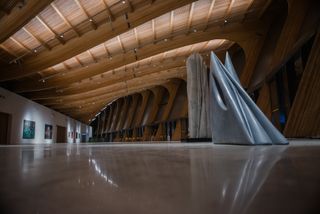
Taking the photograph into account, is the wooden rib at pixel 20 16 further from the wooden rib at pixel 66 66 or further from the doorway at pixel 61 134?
the doorway at pixel 61 134

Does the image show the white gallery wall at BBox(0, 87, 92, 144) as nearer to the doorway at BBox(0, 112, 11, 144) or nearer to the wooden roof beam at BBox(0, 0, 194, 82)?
the doorway at BBox(0, 112, 11, 144)

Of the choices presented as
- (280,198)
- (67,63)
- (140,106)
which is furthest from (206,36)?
(140,106)

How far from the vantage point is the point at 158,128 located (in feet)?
116

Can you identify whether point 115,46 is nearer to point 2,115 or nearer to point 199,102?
point 199,102

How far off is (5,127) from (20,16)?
1193 centimetres

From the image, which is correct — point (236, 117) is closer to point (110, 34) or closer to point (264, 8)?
point (110, 34)

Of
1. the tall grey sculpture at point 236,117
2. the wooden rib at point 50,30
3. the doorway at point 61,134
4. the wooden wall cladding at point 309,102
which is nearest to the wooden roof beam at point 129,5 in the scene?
the wooden rib at point 50,30

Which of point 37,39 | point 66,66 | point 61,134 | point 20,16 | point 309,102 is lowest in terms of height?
point 61,134

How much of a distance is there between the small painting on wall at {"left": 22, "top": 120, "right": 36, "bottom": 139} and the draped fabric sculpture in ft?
55.9

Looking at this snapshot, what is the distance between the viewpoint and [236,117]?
5703 mm

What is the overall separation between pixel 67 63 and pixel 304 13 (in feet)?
56.8

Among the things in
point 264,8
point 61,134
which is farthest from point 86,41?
point 61,134

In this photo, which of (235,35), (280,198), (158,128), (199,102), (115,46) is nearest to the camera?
(280,198)

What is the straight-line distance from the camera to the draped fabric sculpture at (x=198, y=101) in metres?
11.4
